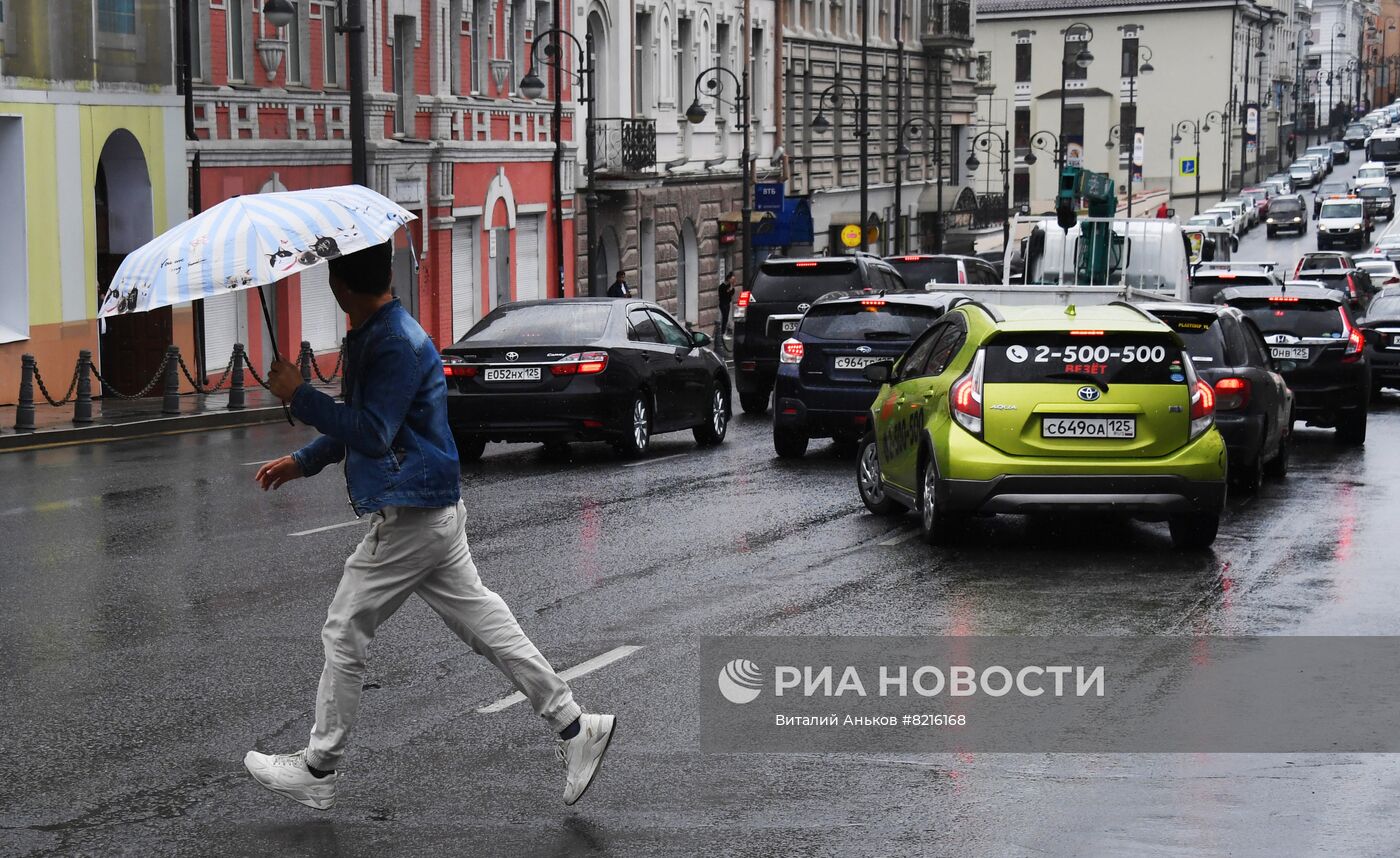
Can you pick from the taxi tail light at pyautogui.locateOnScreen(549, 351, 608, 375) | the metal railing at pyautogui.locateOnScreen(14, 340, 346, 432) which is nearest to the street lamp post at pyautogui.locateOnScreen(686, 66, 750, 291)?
the metal railing at pyautogui.locateOnScreen(14, 340, 346, 432)

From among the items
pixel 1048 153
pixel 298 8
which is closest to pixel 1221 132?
pixel 1048 153

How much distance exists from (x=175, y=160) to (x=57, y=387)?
435 cm

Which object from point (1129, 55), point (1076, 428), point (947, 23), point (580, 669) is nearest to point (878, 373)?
point (1076, 428)

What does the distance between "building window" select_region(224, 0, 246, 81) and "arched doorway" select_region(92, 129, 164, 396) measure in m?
2.74

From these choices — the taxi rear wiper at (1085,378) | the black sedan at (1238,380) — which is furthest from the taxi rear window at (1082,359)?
the black sedan at (1238,380)

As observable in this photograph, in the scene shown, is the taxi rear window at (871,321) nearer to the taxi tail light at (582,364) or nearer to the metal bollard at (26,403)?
the taxi tail light at (582,364)

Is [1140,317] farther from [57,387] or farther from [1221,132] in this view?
[1221,132]

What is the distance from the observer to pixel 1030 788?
7488 mm

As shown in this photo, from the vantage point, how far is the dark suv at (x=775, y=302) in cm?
2775

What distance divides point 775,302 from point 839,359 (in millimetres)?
8140

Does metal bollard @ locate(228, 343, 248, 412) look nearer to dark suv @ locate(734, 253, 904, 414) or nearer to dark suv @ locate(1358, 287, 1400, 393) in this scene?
dark suv @ locate(734, 253, 904, 414)

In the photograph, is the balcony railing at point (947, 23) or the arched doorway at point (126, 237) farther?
the balcony railing at point (947, 23)

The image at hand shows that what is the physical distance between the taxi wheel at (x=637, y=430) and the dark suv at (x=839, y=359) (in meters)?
1.18

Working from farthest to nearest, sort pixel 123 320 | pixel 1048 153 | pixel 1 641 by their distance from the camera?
pixel 1048 153, pixel 123 320, pixel 1 641
